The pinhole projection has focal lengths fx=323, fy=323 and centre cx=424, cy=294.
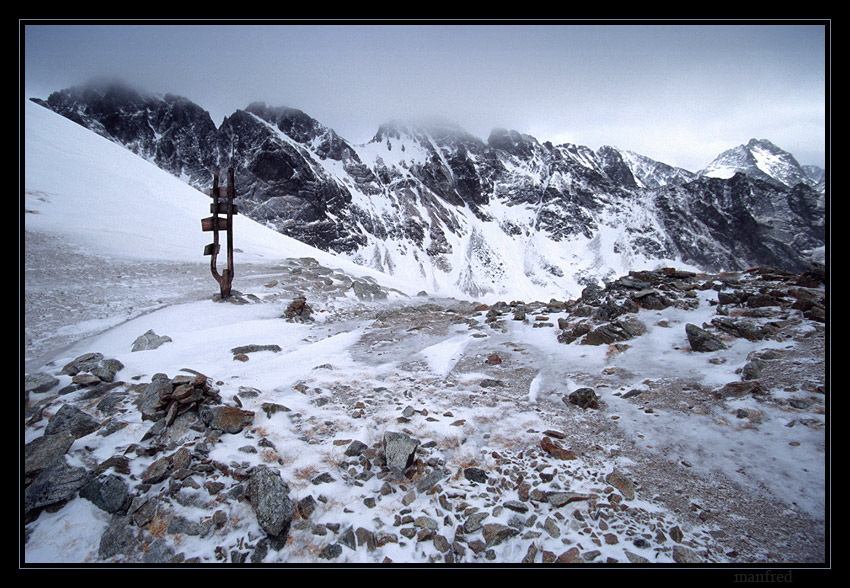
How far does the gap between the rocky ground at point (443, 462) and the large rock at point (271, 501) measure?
1cm

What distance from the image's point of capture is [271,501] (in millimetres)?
3104

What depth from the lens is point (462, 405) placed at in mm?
5543

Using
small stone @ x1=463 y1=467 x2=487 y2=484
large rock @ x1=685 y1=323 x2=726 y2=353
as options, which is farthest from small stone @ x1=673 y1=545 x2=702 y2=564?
large rock @ x1=685 y1=323 x2=726 y2=353

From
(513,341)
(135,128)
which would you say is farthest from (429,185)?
(513,341)

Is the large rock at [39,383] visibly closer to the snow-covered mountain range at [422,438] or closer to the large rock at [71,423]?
the snow-covered mountain range at [422,438]

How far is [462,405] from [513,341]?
16.0 ft

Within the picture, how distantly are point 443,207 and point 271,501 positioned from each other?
438 feet

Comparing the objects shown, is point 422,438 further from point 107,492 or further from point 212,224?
point 212,224

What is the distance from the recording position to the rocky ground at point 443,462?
288 centimetres

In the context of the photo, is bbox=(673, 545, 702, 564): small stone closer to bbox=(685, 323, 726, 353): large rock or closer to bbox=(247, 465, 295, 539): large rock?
bbox=(247, 465, 295, 539): large rock

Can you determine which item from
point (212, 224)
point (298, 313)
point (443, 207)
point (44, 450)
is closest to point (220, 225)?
point (212, 224)

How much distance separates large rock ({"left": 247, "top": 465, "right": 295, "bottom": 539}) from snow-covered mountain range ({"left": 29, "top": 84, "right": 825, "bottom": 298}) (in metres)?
93.4
